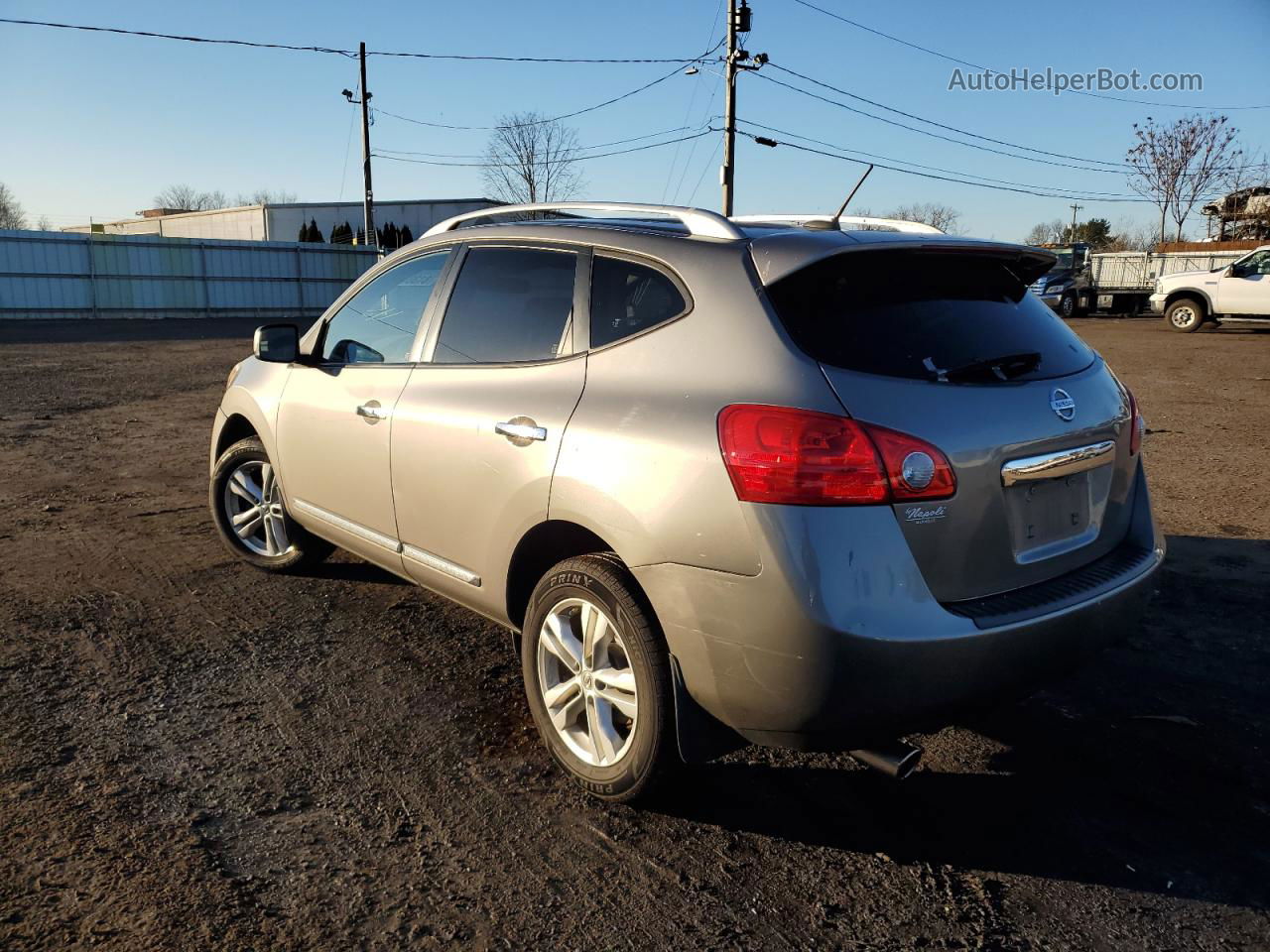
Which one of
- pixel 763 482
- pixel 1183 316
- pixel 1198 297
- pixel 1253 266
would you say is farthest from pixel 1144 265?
pixel 763 482

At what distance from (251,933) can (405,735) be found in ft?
3.54

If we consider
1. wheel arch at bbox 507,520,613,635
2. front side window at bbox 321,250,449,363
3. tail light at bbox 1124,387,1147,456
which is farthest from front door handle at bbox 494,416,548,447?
tail light at bbox 1124,387,1147,456

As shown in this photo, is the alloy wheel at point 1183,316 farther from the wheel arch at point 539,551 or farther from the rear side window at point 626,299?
the wheel arch at point 539,551

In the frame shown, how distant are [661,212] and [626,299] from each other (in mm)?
404

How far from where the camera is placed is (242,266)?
108 feet

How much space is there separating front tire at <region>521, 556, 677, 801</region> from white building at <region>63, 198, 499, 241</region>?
43828mm

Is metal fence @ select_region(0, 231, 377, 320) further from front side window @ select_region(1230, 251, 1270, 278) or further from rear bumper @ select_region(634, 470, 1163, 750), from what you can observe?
rear bumper @ select_region(634, 470, 1163, 750)

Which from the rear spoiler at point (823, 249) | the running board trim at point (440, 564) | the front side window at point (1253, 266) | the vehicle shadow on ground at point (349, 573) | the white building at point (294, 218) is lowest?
the vehicle shadow on ground at point (349, 573)

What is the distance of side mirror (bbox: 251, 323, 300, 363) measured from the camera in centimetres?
464

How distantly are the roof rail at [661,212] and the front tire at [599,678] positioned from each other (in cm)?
106

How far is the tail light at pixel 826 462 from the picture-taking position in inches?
97.1

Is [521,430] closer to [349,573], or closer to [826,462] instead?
[826,462]

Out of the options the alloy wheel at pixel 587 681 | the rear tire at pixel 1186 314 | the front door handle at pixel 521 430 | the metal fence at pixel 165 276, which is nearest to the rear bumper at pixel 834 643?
the alloy wheel at pixel 587 681

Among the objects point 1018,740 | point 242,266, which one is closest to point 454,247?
point 1018,740
